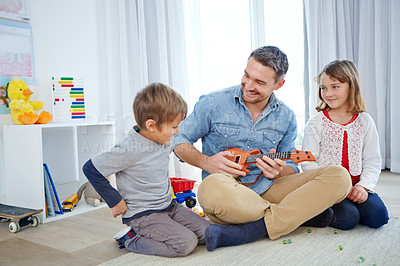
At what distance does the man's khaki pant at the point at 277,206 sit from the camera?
1.36 m

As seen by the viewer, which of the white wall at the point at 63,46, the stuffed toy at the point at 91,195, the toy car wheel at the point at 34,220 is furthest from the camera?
the white wall at the point at 63,46

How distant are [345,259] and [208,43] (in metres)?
2.26

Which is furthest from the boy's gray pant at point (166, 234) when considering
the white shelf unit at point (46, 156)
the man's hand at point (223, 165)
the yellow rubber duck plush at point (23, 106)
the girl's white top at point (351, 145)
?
the yellow rubber duck plush at point (23, 106)

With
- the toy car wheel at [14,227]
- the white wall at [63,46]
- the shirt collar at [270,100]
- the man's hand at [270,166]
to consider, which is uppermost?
the white wall at [63,46]

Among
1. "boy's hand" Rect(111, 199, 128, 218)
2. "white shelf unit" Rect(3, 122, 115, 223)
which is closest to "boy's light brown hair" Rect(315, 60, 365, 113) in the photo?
"boy's hand" Rect(111, 199, 128, 218)

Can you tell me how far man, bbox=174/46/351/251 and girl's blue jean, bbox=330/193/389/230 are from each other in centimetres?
4

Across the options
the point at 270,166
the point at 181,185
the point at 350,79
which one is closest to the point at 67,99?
the point at 181,185

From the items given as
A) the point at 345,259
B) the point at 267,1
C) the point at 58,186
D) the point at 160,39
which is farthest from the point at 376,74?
the point at 58,186

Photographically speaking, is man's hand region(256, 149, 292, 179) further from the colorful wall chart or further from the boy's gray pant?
the colorful wall chart

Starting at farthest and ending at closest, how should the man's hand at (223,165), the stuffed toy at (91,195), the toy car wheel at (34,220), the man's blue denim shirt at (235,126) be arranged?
the stuffed toy at (91,195) < the toy car wheel at (34,220) < the man's blue denim shirt at (235,126) < the man's hand at (223,165)

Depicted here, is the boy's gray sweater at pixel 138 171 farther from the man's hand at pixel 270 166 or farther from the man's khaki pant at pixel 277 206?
the man's hand at pixel 270 166

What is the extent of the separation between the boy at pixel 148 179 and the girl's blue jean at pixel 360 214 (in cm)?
52

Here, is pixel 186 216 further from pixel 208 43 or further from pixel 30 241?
pixel 208 43

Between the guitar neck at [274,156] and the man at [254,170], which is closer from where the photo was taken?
the man at [254,170]
